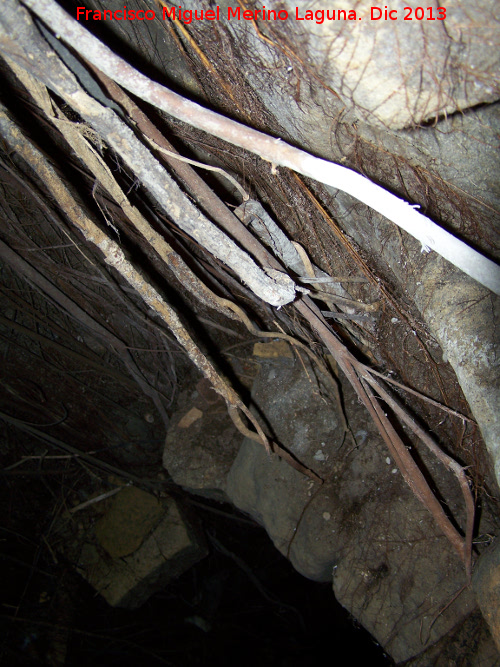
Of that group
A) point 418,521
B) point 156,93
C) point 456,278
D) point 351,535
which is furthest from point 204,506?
point 156,93

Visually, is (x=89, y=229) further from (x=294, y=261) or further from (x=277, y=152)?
(x=294, y=261)

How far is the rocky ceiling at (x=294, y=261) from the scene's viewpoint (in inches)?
39.8

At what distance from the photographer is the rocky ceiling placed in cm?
101

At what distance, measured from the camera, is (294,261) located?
6.18ft

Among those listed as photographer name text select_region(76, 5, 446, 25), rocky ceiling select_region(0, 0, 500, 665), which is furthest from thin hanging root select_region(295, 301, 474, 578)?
photographer name text select_region(76, 5, 446, 25)

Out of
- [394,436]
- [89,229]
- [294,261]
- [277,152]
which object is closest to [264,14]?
[277,152]

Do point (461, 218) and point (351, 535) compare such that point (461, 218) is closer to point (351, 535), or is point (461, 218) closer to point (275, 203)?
point (275, 203)

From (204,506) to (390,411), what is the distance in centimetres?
250

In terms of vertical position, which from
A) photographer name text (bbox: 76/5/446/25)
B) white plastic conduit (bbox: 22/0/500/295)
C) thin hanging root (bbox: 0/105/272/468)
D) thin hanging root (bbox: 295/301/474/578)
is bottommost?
thin hanging root (bbox: 295/301/474/578)

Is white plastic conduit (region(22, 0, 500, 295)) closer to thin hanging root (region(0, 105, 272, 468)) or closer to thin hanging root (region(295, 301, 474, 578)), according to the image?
thin hanging root (region(0, 105, 272, 468))

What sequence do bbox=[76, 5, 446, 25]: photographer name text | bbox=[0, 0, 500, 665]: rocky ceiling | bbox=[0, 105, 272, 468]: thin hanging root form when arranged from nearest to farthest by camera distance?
bbox=[76, 5, 446, 25]: photographer name text → bbox=[0, 0, 500, 665]: rocky ceiling → bbox=[0, 105, 272, 468]: thin hanging root

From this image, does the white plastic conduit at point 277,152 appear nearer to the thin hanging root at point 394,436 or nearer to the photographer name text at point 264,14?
the photographer name text at point 264,14

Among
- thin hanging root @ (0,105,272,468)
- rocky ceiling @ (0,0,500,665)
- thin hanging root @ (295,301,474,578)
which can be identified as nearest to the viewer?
rocky ceiling @ (0,0,500,665)

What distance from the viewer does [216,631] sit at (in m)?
3.92
